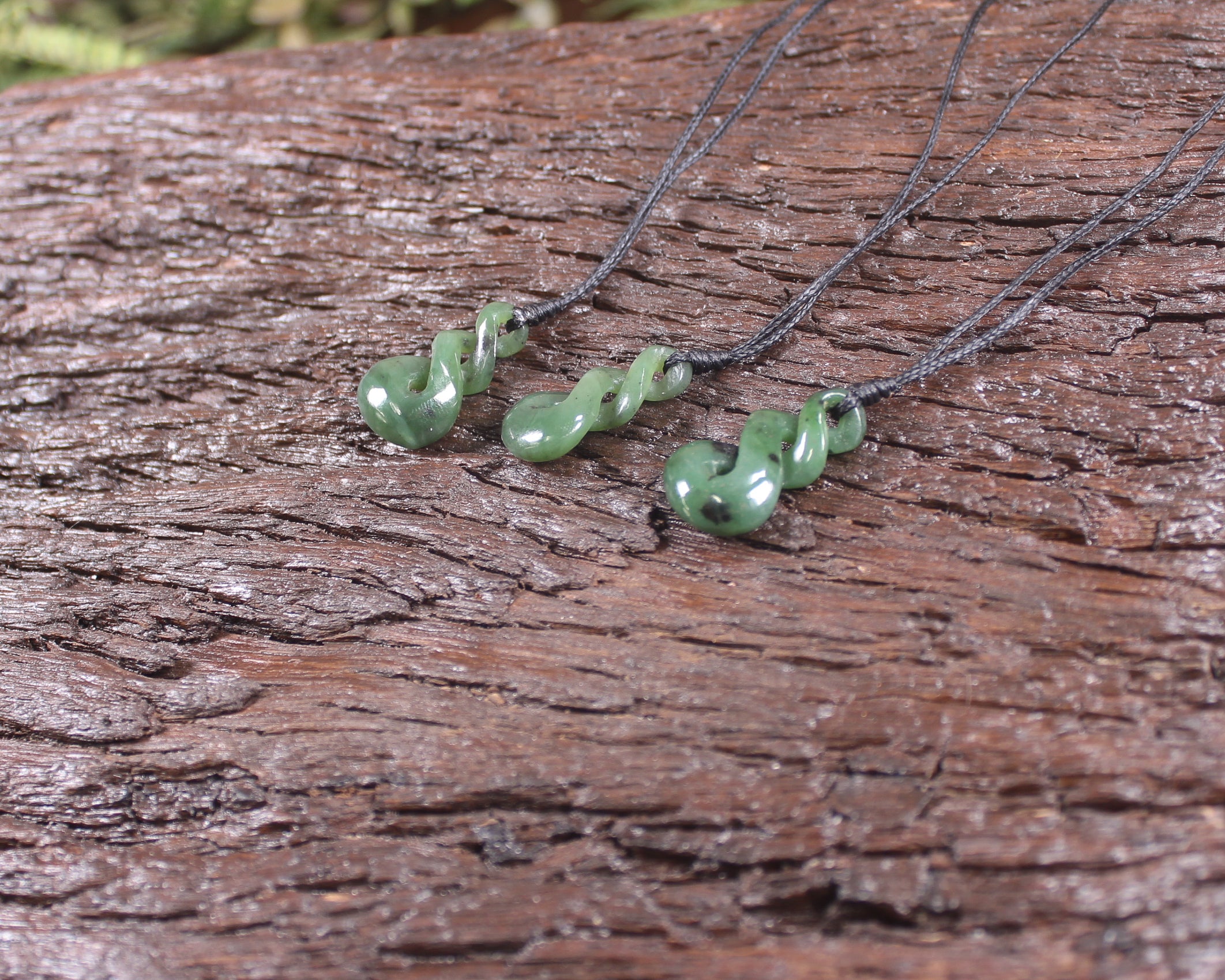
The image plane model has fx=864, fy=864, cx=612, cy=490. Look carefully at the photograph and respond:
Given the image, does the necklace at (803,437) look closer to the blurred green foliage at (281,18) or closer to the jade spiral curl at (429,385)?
the jade spiral curl at (429,385)

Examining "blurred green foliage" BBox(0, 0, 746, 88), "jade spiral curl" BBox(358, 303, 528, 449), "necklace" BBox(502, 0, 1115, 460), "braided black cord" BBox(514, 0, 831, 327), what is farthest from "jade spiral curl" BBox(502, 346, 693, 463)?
"blurred green foliage" BBox(0, 0, 746, 88)

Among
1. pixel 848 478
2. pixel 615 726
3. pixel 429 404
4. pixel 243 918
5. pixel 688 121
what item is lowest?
pixel 243 918

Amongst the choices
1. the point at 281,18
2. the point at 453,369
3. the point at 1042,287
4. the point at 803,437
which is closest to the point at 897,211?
the point at 1042,287

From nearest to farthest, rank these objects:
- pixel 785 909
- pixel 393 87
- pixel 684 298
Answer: pixel 785 909 → pixel 684 298 → pixel 393 87

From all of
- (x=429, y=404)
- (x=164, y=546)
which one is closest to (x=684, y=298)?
(x=429, y=404)

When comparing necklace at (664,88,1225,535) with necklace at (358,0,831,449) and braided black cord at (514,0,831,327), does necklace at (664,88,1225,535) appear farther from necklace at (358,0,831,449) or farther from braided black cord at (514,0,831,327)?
braided black cord at (514,0,831,327)

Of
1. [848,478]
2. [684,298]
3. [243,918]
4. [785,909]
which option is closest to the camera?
[785,909]

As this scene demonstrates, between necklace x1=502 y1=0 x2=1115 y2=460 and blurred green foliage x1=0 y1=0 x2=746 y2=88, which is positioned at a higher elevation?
blurred green foliage x1=0 y1=0 x2=746 y2=88

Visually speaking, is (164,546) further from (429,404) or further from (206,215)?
(206,215)
